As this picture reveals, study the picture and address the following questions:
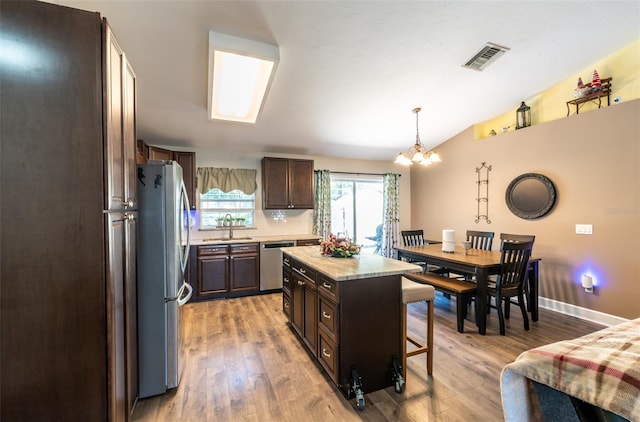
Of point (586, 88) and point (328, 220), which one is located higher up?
point (586, 88)

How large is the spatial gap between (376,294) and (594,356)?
1.50 meters

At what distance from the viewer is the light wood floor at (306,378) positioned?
73.7 inches

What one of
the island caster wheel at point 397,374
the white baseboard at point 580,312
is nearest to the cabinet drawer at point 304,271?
the island caster wheel at point 397,374

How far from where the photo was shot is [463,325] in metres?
3.10

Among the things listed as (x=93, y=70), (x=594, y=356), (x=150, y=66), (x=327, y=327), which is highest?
(x=150, y=66)

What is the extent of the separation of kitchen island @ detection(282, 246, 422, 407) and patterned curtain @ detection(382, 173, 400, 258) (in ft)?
11.9

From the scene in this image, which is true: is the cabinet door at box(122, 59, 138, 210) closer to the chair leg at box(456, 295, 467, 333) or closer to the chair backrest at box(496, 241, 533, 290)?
the chair leg at box(456, 295, 467, 333)

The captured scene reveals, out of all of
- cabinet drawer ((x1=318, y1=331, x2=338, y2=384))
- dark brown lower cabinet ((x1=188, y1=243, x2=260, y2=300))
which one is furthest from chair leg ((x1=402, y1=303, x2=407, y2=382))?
dark brown lower cabinet ((x1=188, y1=243, x2=260, y2=300))

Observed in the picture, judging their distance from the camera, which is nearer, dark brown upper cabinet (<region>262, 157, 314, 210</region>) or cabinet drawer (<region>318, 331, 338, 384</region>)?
cabinet drawer (<region>318, 331, 338, 384</region>)

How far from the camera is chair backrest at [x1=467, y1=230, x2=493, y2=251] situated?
4.01 m

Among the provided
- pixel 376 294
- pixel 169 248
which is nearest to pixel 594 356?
pixel 376 294

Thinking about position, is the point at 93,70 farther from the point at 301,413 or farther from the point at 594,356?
the point at 301,413

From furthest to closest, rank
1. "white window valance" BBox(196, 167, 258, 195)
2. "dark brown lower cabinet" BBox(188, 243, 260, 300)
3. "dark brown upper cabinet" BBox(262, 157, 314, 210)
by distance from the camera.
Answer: "dark brown upper cabinet" BBox(262, 157, 314, 210), "white window valance" BBox(196, 167, 258, 195), "dark brown lower cabinet" BBox(188, 243, 260, 300)

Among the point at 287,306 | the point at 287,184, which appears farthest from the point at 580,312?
the point at 287,184
